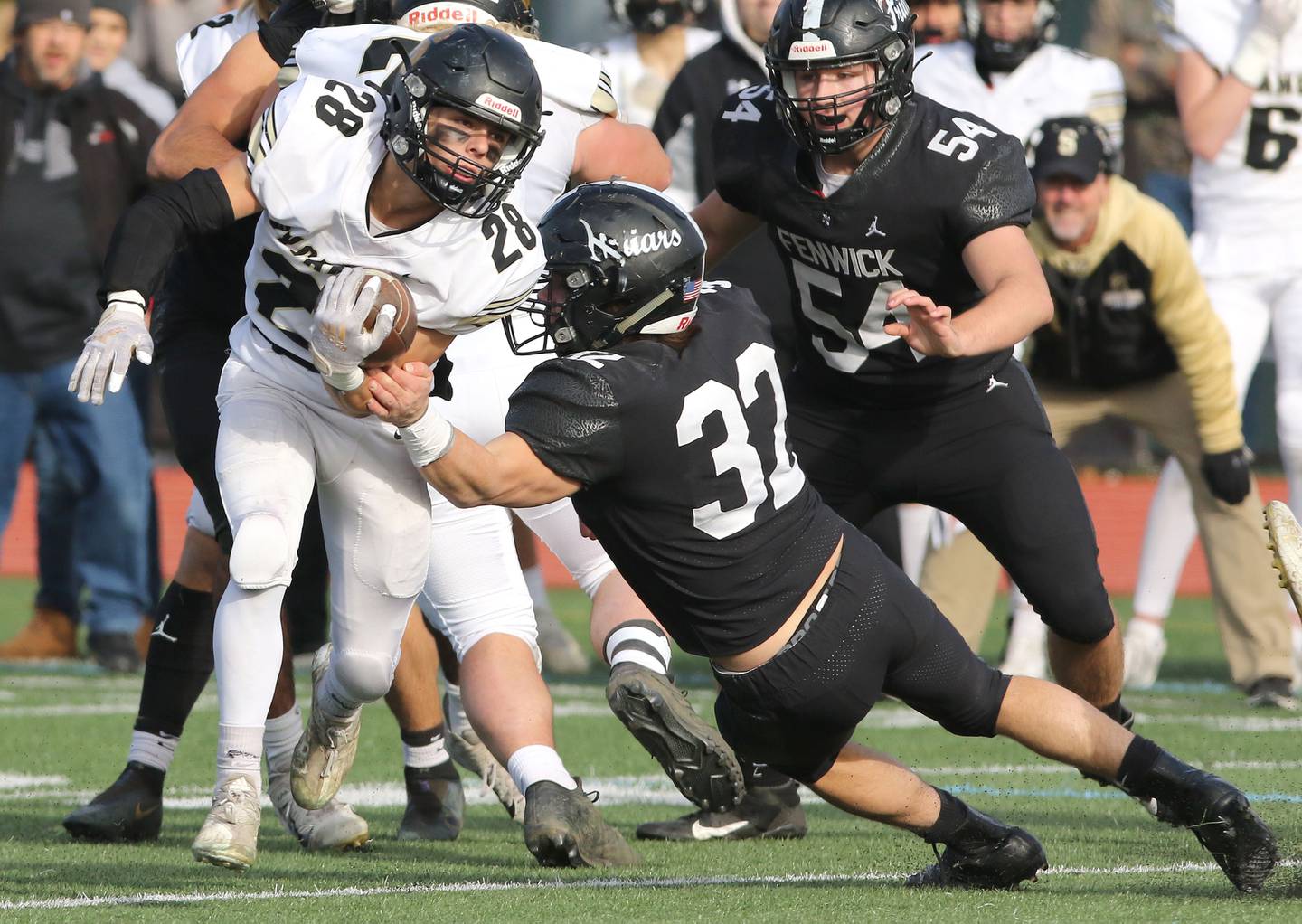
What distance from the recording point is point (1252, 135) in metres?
7.51

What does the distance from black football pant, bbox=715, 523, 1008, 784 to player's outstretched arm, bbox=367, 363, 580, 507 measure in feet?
1.78

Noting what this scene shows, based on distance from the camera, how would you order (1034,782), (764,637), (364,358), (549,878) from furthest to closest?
1. (1034,782)
2. (549,878)
3. (764,637)
4. (364,358)

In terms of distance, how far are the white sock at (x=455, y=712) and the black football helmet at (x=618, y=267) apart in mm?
1404

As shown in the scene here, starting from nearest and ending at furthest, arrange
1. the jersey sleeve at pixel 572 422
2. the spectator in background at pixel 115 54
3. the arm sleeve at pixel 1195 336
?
the jersey sleeve at pixel 572 422 → the arm sleeve at pixel 1195 336 → the spectator in background at pixel 115 54

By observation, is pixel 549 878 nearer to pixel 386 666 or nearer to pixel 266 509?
pixel 386 666

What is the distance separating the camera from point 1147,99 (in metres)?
10.7

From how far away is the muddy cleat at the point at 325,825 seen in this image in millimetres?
4512

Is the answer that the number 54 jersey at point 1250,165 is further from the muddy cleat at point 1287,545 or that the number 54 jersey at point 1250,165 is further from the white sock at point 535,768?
the white sock at point 535,768

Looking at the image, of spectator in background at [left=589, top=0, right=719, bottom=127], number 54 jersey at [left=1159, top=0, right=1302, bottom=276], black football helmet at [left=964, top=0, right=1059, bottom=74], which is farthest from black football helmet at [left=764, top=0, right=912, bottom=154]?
spectator in background at [left=589, top=0, right=719, bottom=127]

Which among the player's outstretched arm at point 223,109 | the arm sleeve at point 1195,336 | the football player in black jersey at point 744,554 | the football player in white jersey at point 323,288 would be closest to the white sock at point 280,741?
the football player in white jersey at point 323,288

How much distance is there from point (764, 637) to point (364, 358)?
92 cm

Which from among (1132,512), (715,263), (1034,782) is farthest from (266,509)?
(1132,512)

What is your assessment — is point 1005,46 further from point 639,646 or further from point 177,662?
point 177,662

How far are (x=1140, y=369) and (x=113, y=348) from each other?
4.24 m
